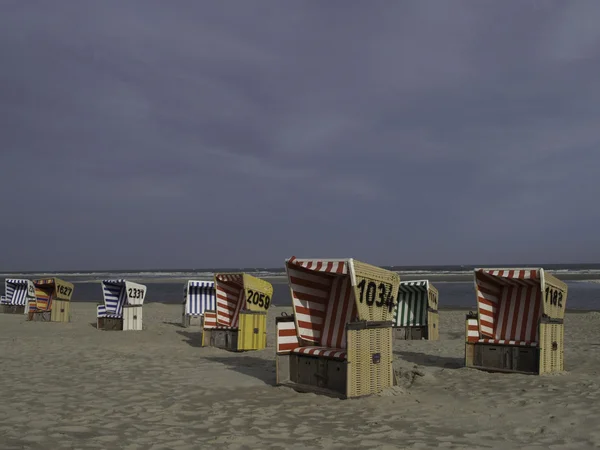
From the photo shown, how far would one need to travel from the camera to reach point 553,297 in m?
9.89

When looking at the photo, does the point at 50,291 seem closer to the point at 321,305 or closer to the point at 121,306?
the point at 121,306

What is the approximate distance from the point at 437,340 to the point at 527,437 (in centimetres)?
985

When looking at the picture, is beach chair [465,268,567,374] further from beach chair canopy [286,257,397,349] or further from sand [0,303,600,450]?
beach chair canopy [286,257,397,349]

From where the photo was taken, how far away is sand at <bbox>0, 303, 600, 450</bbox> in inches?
228

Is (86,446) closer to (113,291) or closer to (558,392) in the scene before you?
(558,392)

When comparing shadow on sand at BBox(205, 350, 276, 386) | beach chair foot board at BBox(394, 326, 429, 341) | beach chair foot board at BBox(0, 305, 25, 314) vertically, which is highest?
beach chair foot board at BBox(394, 326, 429, 341)

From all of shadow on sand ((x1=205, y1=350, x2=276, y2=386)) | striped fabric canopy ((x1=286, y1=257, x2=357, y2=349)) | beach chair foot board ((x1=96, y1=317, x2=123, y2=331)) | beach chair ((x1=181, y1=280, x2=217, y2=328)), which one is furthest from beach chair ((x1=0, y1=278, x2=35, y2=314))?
striped fabric canopy ((x1=286, y1=257, x2=357, y2=349))

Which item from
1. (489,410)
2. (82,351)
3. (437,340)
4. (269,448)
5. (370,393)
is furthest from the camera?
(437,340)

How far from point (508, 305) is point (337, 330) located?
12.7 feet

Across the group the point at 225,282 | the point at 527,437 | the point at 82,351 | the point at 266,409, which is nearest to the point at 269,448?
the point at 266,409

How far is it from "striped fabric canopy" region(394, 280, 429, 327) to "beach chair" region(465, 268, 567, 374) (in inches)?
194

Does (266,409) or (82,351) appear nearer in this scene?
(266,409)

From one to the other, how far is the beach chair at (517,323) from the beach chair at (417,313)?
4.72m

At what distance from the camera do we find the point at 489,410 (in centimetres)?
709
